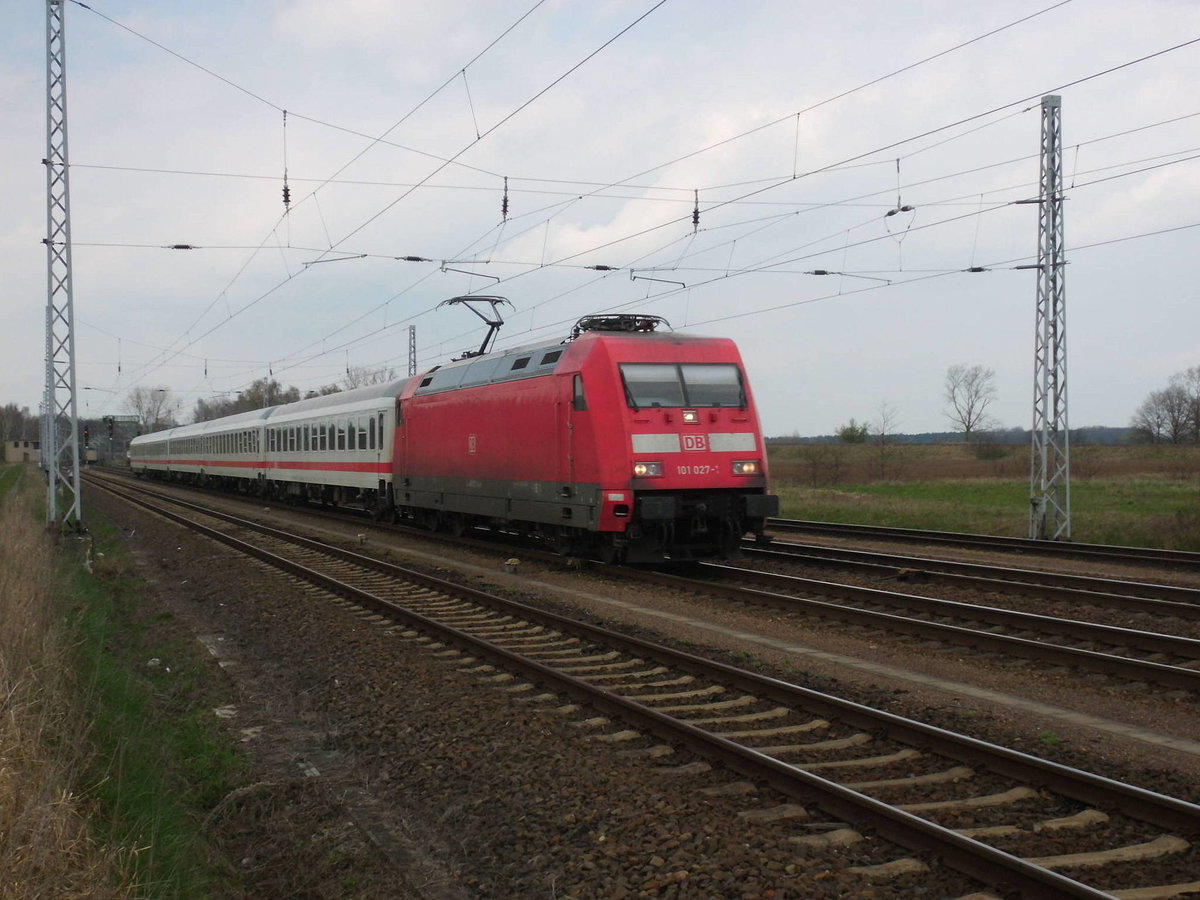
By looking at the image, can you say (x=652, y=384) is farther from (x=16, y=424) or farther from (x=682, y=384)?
(x=16, y=424)

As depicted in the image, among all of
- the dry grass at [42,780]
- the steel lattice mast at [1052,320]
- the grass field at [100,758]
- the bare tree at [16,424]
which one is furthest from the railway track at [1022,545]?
the bare tree at [16,424]

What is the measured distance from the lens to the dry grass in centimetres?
380

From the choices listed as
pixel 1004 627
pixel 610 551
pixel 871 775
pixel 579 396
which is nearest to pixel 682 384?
pixel 579 396

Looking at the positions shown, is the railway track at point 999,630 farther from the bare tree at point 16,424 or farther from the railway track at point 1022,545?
the bare tree at point 16,424

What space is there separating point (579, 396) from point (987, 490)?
25.3 m

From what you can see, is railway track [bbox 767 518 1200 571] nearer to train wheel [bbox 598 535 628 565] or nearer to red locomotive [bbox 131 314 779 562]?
red locomotive [bbox 131 314 779 562]

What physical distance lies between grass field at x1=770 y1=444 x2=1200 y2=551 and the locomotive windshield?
9629 millimetres

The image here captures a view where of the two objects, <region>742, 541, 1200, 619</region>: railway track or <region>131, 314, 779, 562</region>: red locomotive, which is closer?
<region>742, 541, 1200, 619</region>: railway track

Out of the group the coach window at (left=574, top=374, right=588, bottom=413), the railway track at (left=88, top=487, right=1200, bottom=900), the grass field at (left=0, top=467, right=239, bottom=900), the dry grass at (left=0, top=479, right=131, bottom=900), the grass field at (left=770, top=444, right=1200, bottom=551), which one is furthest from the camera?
the grass field at (left=770, top=444, right=1200, bottom=551)

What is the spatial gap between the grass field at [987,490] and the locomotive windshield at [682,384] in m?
9.63

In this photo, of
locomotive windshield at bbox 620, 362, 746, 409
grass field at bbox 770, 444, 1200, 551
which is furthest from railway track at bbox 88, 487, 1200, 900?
grass field at bbox 770, 444, 1200, 551

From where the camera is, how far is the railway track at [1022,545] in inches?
638

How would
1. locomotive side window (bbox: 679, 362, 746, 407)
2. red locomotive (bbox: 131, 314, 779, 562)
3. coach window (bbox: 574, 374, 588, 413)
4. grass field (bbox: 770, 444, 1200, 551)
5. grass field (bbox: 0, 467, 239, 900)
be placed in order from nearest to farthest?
grass field (bbox: 0, 467, 239, 900) < red locomotive (bbox: 131, 314, 779, 562) < coach window (bbox: 574, 374, 588, 413) < locomotive side window (bbox: 679, 362, 746, 407) < grass field (bbox: 770, 444, 1200, 551)

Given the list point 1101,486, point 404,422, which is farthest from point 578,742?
point 1101,486
